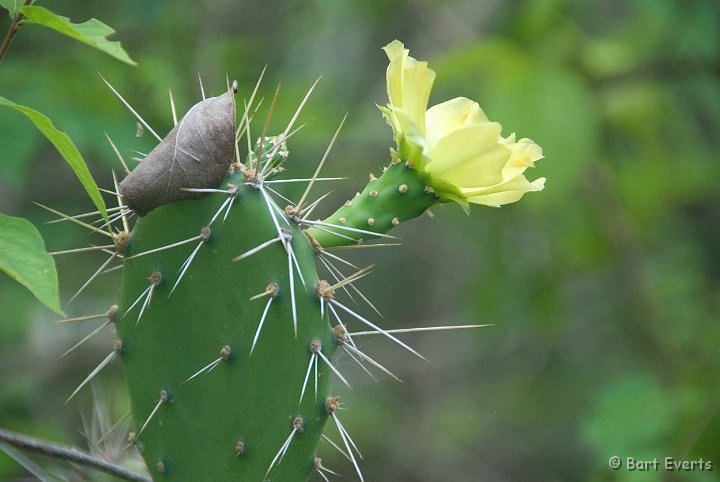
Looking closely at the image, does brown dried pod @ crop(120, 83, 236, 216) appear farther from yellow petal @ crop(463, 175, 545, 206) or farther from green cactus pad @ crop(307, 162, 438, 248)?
yellow petal @ crop(463, 175, 545, 206)

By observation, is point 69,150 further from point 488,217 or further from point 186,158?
point 488,217

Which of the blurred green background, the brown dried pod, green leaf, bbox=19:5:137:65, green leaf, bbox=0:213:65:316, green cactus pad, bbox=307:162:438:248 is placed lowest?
the blurred green background

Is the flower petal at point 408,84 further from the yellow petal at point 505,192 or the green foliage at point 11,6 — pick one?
the green foliage at point 11,6

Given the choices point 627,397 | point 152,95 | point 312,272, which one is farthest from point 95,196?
point 627,397

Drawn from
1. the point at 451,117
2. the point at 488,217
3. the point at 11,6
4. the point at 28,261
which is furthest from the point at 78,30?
the point at 488,217

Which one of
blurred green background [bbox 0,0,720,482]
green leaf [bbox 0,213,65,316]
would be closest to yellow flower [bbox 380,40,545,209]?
green leaf [bbox 0,213,65,316]

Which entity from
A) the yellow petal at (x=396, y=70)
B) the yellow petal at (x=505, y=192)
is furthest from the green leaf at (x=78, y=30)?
the yellow petal at (x=505, y=192)

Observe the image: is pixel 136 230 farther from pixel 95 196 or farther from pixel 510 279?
pixel 510 279
